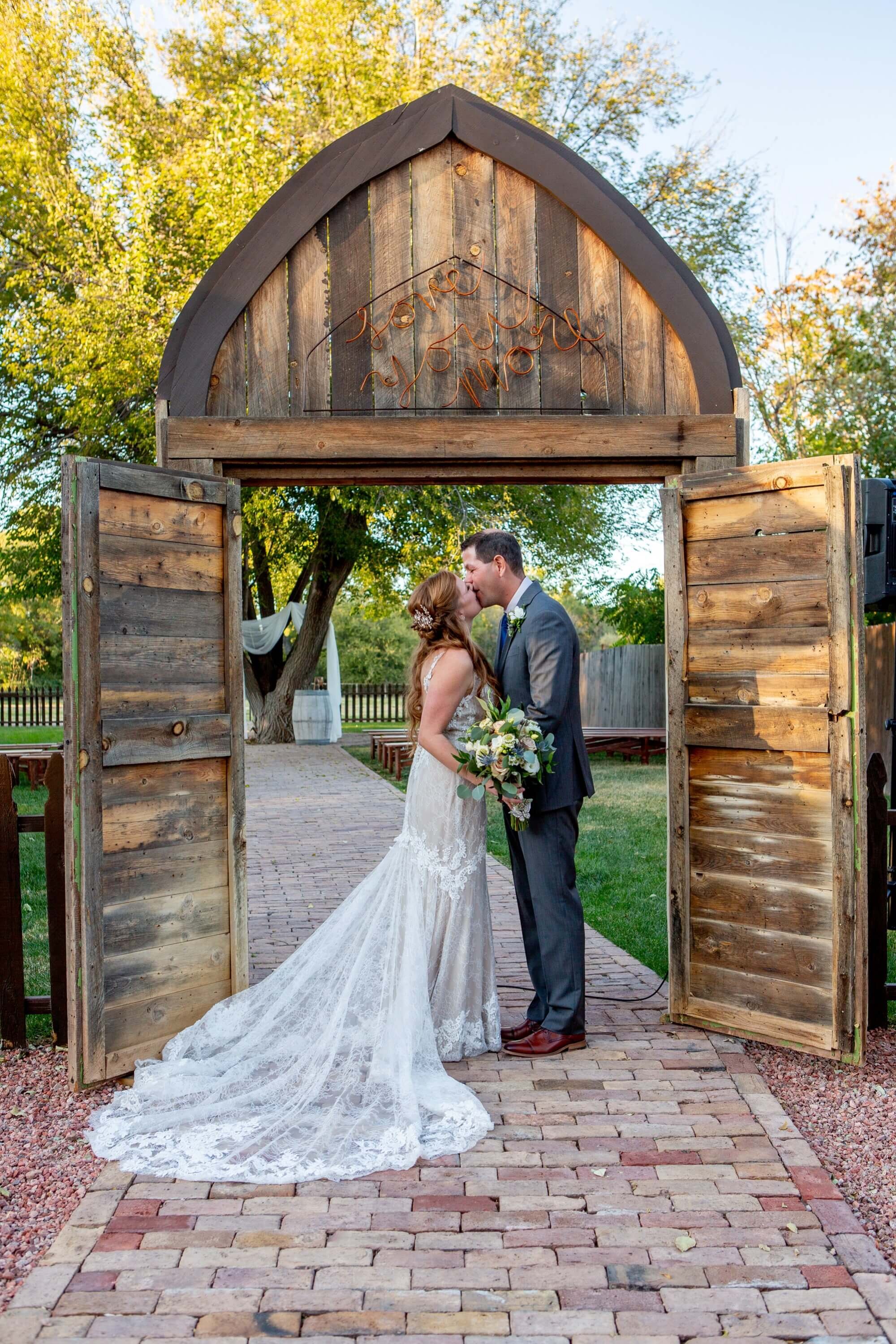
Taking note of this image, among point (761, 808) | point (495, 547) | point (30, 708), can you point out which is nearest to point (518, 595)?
point (495, 547)

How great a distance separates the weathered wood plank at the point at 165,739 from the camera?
4.80 metres

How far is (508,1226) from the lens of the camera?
340 centimetres

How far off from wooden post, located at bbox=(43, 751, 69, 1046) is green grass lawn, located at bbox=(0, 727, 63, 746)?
57.2 feet

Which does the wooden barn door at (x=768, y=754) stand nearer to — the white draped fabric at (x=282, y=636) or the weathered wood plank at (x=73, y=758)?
the weathered wood plank at (x=73, y=758)

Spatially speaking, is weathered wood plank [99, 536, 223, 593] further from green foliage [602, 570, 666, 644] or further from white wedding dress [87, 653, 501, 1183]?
green foliage [602, 570, 666, 644]

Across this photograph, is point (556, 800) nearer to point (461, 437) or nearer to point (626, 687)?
point (461, 437)

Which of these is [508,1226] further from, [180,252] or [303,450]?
[180,252]

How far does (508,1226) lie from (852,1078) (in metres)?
2.10

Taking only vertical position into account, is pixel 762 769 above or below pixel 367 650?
below

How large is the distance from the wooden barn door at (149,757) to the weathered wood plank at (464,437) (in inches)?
10.1

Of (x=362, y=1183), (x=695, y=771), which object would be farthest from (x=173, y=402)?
(x=362, y=1183)

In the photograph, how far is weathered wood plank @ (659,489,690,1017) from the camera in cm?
539

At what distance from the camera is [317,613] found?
79.0ft

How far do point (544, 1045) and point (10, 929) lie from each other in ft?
8.36
